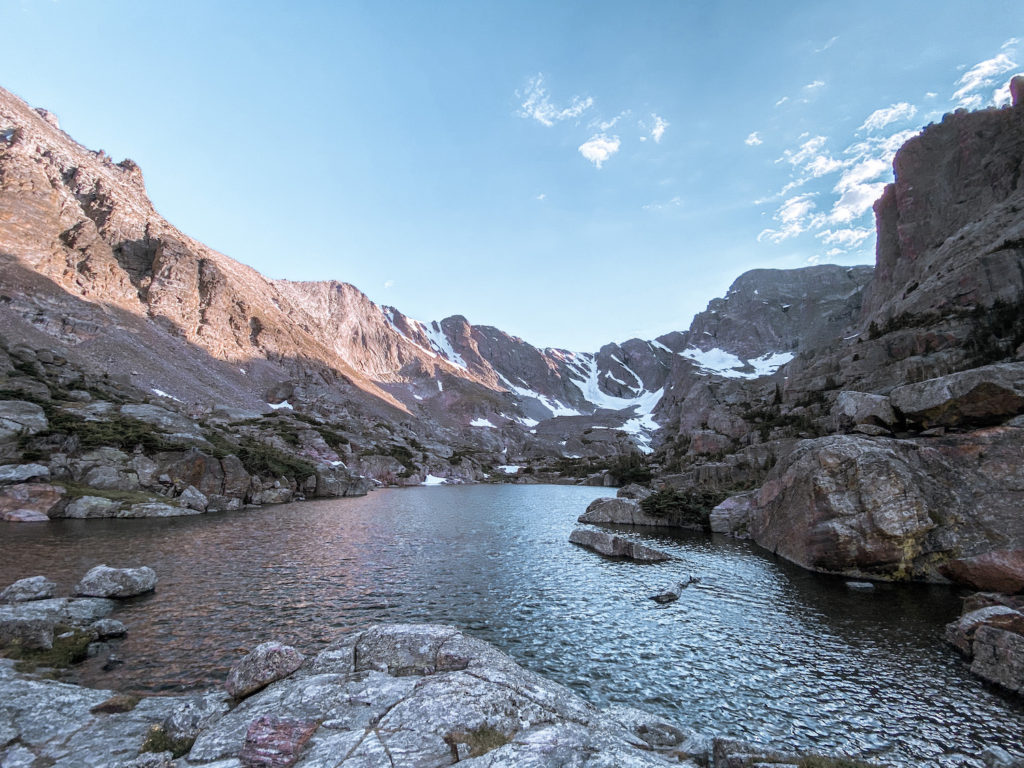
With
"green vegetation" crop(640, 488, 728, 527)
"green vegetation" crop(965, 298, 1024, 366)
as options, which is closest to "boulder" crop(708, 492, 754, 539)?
"green vegetation" crop(640, 488, 728, 527)

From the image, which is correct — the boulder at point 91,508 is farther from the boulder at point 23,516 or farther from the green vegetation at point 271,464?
the green vegetation at point 271,464

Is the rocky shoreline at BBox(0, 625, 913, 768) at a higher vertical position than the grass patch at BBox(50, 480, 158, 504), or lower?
higher

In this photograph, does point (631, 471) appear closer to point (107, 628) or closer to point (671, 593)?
point (671, 593)

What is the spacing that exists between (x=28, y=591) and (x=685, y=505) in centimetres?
4979

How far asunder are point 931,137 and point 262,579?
15356 cm

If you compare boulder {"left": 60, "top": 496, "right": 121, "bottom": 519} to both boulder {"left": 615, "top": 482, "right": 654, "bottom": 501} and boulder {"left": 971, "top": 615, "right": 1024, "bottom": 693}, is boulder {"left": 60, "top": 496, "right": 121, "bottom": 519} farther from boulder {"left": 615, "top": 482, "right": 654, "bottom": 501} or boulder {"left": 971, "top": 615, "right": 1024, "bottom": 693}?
boulder {"left": 615, "top": 482, "right": 654, "bottom": 501}

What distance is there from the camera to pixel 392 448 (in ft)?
437

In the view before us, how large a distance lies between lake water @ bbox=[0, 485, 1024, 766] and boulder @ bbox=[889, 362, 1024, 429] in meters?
11.8

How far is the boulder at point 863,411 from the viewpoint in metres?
32.3

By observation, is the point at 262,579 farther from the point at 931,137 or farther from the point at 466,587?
the point at 931,137

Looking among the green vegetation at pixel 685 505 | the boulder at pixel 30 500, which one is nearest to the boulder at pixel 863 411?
the green vegetation at pixel 685 505

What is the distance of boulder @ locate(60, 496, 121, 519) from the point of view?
124ft

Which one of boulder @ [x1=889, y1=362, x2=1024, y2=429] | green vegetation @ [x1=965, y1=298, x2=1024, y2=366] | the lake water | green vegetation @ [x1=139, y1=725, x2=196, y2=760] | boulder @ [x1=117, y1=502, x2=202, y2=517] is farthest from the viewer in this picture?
boulder @ [x1=117, y1=502, x2=202, y2=517]

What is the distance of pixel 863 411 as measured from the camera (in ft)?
112
